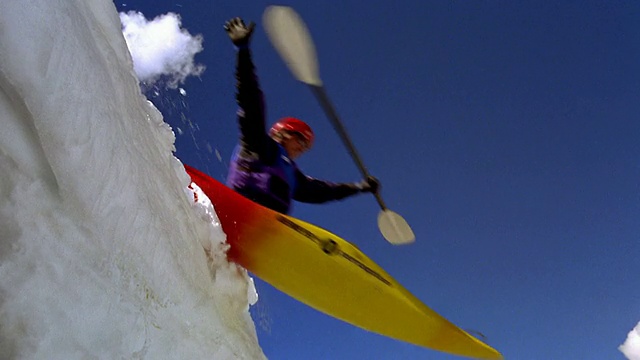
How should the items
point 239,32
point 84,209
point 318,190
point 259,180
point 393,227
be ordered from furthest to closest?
point 393,227, point 318,190, point 259,180, point 239,32, point 84,209

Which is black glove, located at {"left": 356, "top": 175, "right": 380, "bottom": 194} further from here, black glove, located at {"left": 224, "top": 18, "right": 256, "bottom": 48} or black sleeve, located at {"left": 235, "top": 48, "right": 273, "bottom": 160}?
black glove, located at {"left": 224, "top": 18, "right": 256, "bottom": 48}

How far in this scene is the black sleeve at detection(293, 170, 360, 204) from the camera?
380cm

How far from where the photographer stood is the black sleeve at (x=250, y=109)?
2.88m

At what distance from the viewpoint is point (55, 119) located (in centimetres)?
107

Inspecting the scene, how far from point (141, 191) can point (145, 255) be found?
6.5 inches

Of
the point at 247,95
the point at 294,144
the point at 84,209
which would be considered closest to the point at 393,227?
the point at 294,144

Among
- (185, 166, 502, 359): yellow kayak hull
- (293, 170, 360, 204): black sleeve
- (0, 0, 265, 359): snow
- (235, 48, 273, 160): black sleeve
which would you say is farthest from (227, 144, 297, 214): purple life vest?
(0, 0, 265, 359): snow

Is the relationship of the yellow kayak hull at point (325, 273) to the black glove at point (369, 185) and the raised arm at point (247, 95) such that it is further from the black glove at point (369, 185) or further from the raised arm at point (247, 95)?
the black glove at point (369, 185)

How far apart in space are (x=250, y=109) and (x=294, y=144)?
928 mm

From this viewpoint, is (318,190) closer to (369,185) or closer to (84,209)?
(369,185)

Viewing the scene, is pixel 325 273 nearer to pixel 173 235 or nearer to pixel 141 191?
pixel 173 235

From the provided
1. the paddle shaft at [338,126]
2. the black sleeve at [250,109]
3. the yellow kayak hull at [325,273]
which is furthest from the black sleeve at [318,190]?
the yellow kayak hull at [325,273]

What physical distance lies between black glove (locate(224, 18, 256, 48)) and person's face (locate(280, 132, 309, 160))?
3.63 ft

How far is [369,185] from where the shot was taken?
4.26 meters
